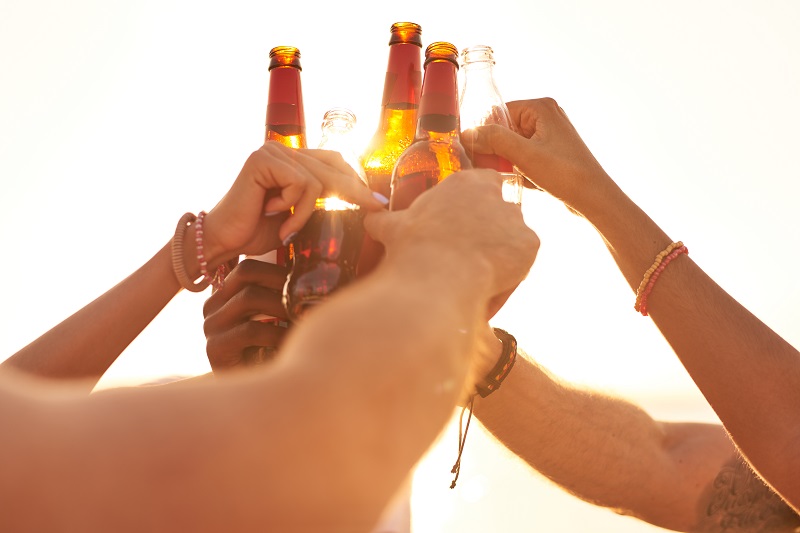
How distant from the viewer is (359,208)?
139 cm

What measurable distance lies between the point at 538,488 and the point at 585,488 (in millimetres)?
10064

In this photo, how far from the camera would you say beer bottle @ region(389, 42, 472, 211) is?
144 centimetres

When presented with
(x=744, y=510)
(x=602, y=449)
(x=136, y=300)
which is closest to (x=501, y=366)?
(x=602, y=449)

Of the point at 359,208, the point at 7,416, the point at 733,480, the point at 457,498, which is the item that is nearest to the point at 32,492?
the point at 7,416

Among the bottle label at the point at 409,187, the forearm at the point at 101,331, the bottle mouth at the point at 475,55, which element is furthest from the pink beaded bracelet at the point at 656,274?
the forearm at the point at 101,331

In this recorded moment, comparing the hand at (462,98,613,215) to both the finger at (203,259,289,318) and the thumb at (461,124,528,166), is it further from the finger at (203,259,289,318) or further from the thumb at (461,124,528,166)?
the finger at (203,259,289,318)

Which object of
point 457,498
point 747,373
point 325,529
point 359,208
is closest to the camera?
point 325,529

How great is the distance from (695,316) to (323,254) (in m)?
1.13

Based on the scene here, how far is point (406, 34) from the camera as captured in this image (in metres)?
1.67

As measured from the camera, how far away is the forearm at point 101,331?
170cm

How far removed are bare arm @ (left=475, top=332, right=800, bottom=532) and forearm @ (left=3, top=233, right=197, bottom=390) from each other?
116cm

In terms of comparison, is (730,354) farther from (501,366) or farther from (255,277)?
(255,277)

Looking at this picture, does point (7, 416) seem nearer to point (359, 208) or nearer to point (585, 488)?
point (359, 208)

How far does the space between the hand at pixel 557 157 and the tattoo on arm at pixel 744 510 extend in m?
1.33
